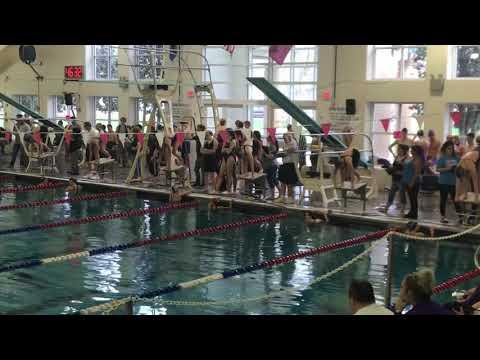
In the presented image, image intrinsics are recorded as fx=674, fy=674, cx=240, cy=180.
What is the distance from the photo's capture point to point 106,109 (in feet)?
78.7

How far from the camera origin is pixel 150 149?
634 inches

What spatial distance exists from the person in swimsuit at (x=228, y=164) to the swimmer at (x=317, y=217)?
2474 millimetres

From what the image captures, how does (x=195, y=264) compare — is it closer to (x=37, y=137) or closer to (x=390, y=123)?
(x=37, y=137)

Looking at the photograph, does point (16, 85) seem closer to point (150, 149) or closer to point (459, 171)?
point (150, 149)

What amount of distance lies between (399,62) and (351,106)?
63.9 inches

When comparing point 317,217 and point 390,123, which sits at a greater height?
point 390,123

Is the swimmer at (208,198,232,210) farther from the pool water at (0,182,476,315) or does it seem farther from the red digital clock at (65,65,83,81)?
the red digital clock at (65,65,83,81)

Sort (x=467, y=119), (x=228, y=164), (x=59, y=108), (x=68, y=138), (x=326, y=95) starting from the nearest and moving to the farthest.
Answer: (x=228, y=164), (x=467, y=119), (x=68, y=138), (x=326, y=95), (x=59, y=108)

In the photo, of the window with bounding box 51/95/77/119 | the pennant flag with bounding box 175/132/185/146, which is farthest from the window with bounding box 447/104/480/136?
the window with bounding box 51/95/77/119

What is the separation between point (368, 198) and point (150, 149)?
19.1ft

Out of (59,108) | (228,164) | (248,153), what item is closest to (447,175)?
(248,153)

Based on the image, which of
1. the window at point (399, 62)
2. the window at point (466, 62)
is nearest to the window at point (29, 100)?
the window at point (399, 62)

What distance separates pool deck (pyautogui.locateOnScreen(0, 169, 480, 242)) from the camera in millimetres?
10569
